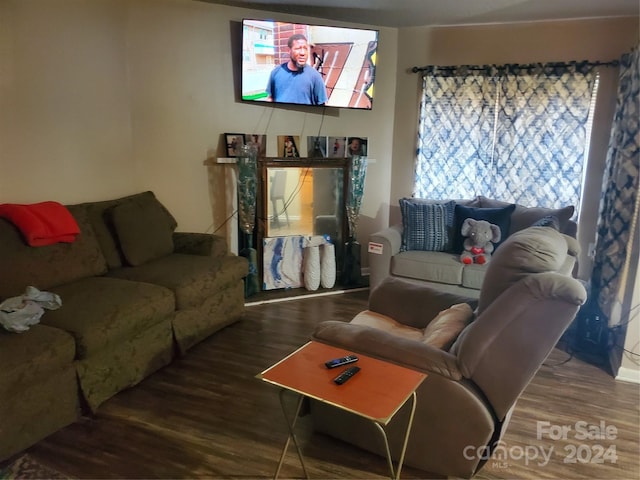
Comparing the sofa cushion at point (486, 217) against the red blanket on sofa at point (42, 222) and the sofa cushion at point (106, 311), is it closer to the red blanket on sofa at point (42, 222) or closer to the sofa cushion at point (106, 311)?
the sofa cushion at point (106, 311)

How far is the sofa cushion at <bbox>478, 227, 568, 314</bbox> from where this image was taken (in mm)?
1751

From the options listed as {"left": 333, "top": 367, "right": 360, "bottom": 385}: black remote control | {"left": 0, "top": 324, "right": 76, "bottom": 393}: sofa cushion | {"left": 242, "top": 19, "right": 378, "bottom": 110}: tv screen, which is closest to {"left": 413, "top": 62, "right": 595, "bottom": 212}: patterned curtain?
{"left": 242, "top": 19, "right": 378, "bottom": 110}: tv screen

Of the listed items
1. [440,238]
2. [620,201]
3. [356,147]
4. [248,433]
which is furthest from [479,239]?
[248,433]

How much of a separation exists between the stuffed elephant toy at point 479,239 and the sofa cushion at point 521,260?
1561 mm

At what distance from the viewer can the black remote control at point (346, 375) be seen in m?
1.58

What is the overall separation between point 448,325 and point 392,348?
0.42 m

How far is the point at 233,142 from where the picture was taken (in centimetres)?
391

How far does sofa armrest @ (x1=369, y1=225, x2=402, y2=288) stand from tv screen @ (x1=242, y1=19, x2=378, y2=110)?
1298 mm

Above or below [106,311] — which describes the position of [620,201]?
above

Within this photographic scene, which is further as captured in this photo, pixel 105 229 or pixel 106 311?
pixel 105 229

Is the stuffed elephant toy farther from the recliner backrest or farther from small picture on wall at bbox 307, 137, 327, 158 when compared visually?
the recliner backrest

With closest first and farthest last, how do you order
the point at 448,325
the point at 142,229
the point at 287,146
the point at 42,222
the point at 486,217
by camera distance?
1. the point at 448,325
2. the point at 42,222
3. the point at 142,229
4. the point at 486,217
5. the point at 287,146

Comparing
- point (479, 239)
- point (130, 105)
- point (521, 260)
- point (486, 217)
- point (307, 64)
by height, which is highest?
point (307, 64)

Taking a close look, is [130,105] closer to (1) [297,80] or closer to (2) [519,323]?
(1) [297,80]
